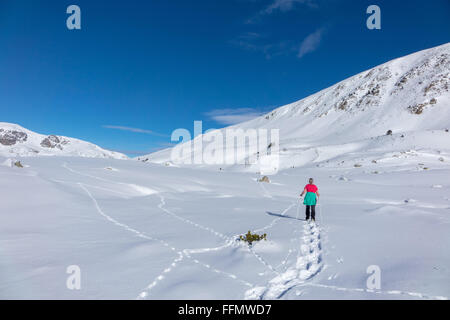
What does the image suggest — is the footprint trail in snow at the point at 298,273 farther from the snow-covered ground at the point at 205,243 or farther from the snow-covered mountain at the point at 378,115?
the snow-covered mountain at the point at 378,115

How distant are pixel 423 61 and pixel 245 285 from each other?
98.8 metres

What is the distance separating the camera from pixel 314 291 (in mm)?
4102

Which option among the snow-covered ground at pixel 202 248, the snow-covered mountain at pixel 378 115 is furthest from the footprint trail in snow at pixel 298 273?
the snow-covered mountain at pixel 378 115

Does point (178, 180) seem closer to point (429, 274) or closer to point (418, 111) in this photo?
point (429, 274)

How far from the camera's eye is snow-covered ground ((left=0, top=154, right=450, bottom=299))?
4.04m

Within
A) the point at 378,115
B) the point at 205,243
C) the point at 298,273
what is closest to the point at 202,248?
the point at 205,243

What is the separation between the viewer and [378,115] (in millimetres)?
66438

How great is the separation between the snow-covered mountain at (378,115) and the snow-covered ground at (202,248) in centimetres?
3304

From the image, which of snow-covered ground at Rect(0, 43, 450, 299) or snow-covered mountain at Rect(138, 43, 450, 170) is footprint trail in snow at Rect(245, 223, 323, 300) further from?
snow-covered mountain at Rect(138, 43, 450, 170)

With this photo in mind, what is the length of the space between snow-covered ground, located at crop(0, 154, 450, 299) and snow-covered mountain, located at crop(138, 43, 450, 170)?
108ft

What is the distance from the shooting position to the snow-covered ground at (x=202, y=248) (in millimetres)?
4035

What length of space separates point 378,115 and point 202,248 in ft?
247

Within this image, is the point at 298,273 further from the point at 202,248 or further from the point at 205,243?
the point at 205,243
